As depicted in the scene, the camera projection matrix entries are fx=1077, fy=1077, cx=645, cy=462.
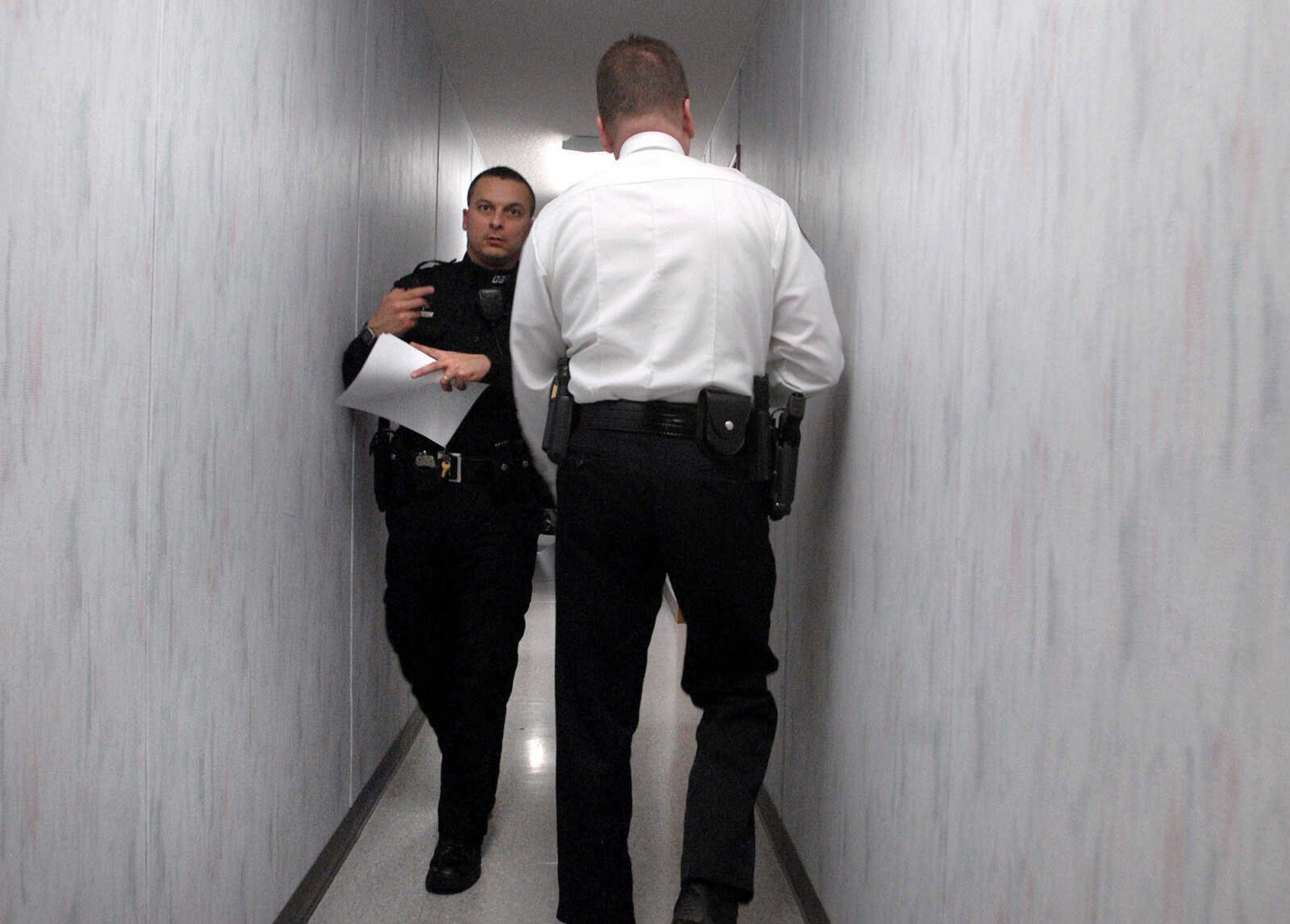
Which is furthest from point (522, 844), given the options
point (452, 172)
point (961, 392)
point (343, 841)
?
point (452, 172)

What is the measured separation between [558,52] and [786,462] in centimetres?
258

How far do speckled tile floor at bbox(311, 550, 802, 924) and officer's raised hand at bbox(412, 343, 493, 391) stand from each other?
42.7 inches

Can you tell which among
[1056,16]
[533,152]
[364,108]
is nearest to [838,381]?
[1056,16]

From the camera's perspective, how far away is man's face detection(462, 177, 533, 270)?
255 centimetres

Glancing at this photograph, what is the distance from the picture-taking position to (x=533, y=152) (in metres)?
5.57

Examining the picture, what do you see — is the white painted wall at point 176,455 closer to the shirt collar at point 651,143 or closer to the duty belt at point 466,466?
the duty belt at point 466,466

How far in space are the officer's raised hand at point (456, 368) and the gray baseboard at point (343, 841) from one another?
1.04 m

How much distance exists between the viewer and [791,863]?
2400mm

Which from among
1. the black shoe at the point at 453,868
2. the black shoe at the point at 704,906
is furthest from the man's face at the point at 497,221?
the black shoe at the point at 704,906

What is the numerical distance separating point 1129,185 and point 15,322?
1.05 meters

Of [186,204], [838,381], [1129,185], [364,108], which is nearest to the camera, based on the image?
[1129,185]

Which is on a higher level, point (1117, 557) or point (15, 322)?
point (15, 322)

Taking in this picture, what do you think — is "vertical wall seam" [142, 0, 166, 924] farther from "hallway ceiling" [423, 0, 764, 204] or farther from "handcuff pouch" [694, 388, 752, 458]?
"hallway ceiling" [423, 0, 764, 204]

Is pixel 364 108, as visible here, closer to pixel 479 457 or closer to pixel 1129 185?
pixel 479 457
